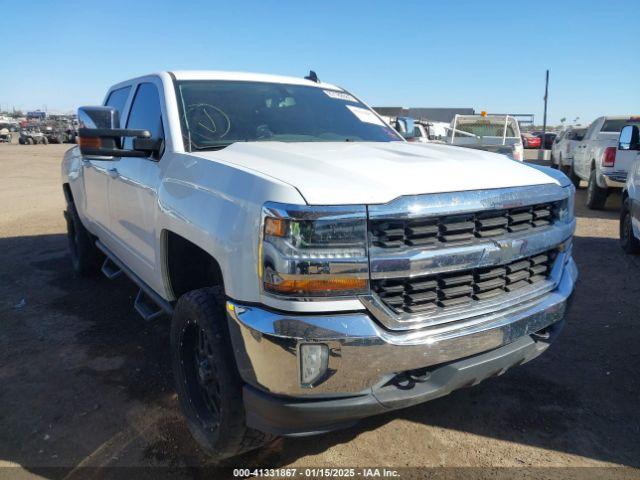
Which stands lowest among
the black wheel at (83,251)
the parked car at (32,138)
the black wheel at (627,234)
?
the parked car at (32,138)

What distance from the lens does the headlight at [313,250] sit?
1939 millimetres

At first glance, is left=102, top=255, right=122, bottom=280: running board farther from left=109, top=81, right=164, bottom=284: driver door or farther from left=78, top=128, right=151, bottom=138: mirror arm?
left=78, top=128, right=151, bottom=138: mirror arm

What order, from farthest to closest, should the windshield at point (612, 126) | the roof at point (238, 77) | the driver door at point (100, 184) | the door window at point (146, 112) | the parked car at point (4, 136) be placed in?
1. the parked car at point (4, 136)
2. the windshield at point (612, 126)
3. the driver door at point (100, 184)
4. the roof at point (238, 77)
5. the door window at point (146, 112)

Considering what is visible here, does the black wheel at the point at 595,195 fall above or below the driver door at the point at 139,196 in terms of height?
below

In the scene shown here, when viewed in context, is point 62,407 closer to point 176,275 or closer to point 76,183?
point 176,275

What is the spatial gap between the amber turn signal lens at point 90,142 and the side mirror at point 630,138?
5.68 metres

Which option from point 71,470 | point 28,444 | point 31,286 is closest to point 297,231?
point 71,470

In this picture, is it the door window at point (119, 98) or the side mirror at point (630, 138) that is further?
the side mirror at point (630, 138)

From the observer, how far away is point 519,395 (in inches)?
127

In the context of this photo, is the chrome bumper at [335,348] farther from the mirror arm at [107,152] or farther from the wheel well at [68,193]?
the wheel well at [68,193]

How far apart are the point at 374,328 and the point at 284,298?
36 centimetres

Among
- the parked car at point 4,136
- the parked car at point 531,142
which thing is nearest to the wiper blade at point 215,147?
the parked car at point 531,142

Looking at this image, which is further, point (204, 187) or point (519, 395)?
point (519, 395)

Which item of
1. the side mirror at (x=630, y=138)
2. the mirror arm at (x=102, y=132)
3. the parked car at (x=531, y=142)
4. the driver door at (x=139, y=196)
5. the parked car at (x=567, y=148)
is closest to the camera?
the mirror arm at (x=102, y=132)
